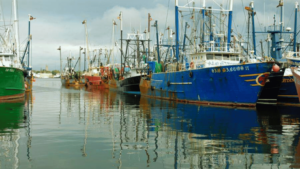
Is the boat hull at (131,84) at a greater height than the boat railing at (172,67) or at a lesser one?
lesser

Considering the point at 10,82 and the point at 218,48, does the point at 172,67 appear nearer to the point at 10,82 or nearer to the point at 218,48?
the point at 218,48

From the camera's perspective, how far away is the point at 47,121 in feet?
61.0

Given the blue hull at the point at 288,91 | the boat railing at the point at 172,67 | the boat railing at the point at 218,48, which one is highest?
the boat railing at the point at 218,48

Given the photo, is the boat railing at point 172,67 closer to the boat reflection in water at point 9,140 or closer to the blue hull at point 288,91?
the blue hull at point 288,91

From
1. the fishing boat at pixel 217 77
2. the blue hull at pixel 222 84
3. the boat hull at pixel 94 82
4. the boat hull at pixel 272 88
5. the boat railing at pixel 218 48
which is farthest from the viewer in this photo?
the boat hull at pixel 94 82

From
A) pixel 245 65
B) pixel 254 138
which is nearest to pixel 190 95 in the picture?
pixel 245 65

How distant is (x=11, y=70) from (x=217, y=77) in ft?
64.3

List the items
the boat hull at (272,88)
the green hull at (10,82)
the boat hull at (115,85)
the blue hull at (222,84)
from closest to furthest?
1. the blue hull at (222,84)
2. the boat hull at (272,88)
3. the green hull at (10,82)
4. the boat hull at (115,85)

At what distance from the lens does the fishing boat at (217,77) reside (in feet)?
82.0

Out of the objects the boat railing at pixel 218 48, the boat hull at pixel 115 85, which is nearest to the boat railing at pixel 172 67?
the boat railing at pixel 218 48

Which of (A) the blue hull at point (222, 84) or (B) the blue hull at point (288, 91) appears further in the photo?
(B) the blue hull at point (288, 91)

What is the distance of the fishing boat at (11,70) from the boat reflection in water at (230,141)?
18.9 meters

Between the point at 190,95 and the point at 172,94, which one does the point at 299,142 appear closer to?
the point at 190,95

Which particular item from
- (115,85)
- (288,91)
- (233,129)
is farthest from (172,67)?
(115,85)
